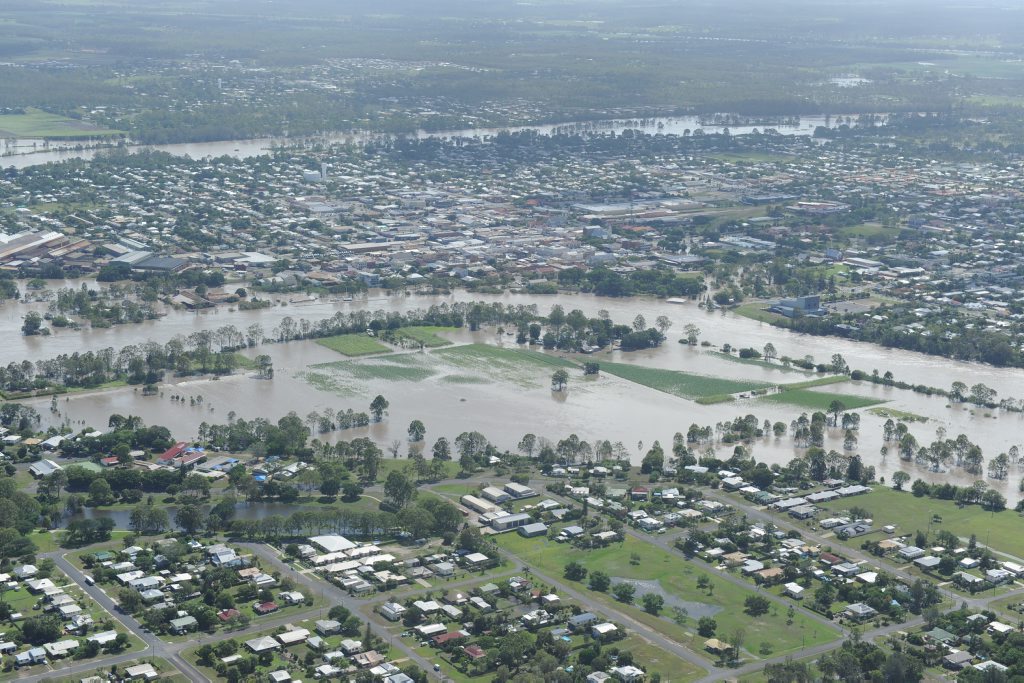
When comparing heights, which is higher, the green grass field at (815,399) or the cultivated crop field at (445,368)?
the green grass field at (815,399)

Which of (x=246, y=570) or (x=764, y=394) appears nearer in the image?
(x=246, y=570)

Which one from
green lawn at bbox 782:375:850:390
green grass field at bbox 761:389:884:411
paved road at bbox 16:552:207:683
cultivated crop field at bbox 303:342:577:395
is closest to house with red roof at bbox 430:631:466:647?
paved road at bbox 16:552:207:683

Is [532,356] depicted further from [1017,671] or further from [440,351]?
[1017,671]

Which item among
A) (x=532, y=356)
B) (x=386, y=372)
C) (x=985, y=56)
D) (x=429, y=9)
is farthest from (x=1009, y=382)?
(x=429, y=9)

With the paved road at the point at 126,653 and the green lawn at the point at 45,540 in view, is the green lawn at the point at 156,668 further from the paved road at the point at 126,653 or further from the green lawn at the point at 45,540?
the green lawn at the point at 45,540

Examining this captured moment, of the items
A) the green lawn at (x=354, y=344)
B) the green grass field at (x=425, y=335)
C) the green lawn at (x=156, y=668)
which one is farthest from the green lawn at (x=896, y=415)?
the green lawn at (x=156, y=668)

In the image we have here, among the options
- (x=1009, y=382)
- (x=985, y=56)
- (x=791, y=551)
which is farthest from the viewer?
(x=985, y=56)

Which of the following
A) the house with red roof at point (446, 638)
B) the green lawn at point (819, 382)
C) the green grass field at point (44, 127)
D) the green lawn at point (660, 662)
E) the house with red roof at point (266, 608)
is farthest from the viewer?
the green grass field at point (44, 127)

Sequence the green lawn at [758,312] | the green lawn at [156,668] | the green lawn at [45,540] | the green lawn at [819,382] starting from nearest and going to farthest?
the green lawn at [156,668] → the green lawn at [45,540] → the green lawn at [819,382] → the green lawn at [758,312]
